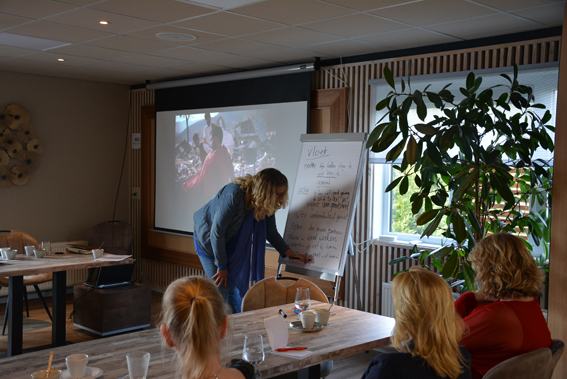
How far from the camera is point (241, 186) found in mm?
3713

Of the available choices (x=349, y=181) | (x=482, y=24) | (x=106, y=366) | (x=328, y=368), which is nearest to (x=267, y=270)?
(x=349, y=181)

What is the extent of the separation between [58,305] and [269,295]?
2.17 m

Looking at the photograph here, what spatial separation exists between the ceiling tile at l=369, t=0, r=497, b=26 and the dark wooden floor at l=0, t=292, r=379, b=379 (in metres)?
2.68

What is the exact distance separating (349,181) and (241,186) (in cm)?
78

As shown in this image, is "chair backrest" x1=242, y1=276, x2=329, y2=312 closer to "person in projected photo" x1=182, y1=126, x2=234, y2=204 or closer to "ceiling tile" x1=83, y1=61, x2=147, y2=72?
"person in projected photo" x1=182, y1=126, x2=234, y2=204

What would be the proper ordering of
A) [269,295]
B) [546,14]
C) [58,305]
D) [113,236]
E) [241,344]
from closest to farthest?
[241,344], [269,295], [546,14], [58,305], [113,236]

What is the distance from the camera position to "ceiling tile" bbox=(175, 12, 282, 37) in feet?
12.0

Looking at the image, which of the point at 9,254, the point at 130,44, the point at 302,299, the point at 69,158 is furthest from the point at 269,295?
the point at 69,158

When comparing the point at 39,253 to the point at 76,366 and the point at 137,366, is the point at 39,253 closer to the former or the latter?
the point at 76,366

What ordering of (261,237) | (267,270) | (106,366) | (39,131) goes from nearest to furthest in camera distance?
1. (106,366)
2. (261,237)
3. (267,270)
4. (39,131)

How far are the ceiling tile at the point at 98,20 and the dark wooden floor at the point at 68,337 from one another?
2.20 metres

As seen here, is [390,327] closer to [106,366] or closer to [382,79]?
[106,366]

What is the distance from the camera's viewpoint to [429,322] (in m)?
1.65

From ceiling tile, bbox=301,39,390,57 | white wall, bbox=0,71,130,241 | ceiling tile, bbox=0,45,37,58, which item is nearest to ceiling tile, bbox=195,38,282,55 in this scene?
ceiling tile, bbox=301,39,390,57
